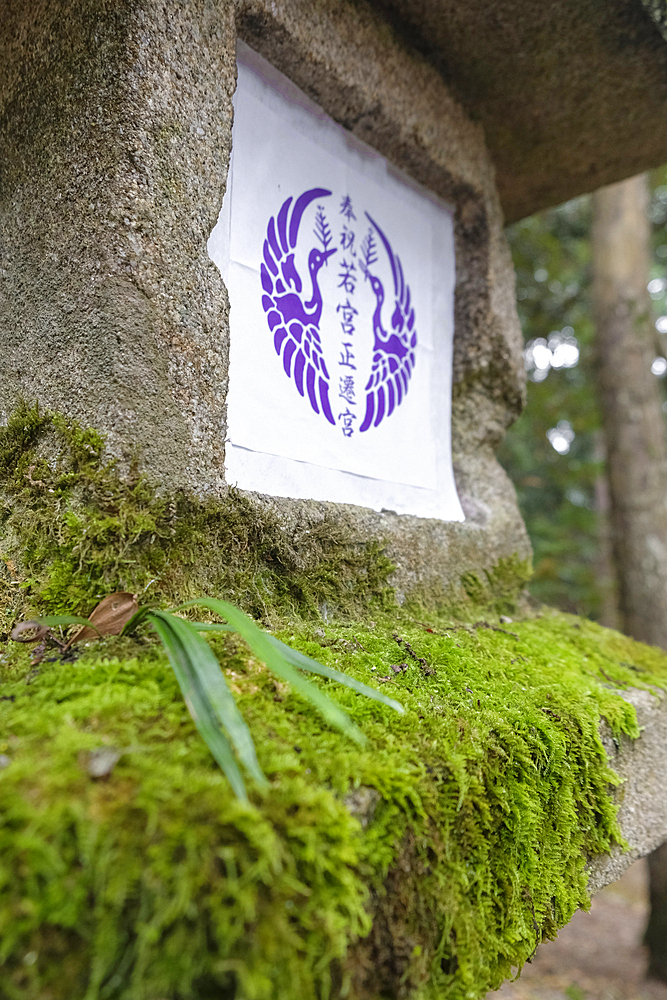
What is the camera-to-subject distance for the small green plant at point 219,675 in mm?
810

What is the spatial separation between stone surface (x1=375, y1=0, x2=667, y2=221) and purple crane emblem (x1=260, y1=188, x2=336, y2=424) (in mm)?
759

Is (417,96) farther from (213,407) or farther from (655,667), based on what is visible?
(655,667)

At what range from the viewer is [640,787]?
161cm

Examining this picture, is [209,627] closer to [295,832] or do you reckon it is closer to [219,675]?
[219,675]

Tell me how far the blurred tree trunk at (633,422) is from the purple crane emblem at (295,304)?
2989 mm

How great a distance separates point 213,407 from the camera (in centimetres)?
145

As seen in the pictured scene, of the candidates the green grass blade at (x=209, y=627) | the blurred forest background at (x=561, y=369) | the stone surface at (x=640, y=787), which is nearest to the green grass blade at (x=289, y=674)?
the green grass blade at (x=209, y=627)

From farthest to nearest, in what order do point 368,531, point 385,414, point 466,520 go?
1. point 466,520
2. point 385,414
3. point 368,531

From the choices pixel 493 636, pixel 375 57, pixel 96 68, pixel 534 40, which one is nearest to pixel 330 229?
pixel 375 57

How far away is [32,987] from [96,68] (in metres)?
1.67

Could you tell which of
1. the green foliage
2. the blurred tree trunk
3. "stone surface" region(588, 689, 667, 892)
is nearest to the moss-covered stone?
the green foliage

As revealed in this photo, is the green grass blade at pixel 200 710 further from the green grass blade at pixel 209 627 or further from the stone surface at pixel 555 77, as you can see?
the stone surface at pixel 555 77

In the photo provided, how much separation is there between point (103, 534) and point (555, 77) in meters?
2.20

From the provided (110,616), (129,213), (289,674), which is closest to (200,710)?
(289,674)
